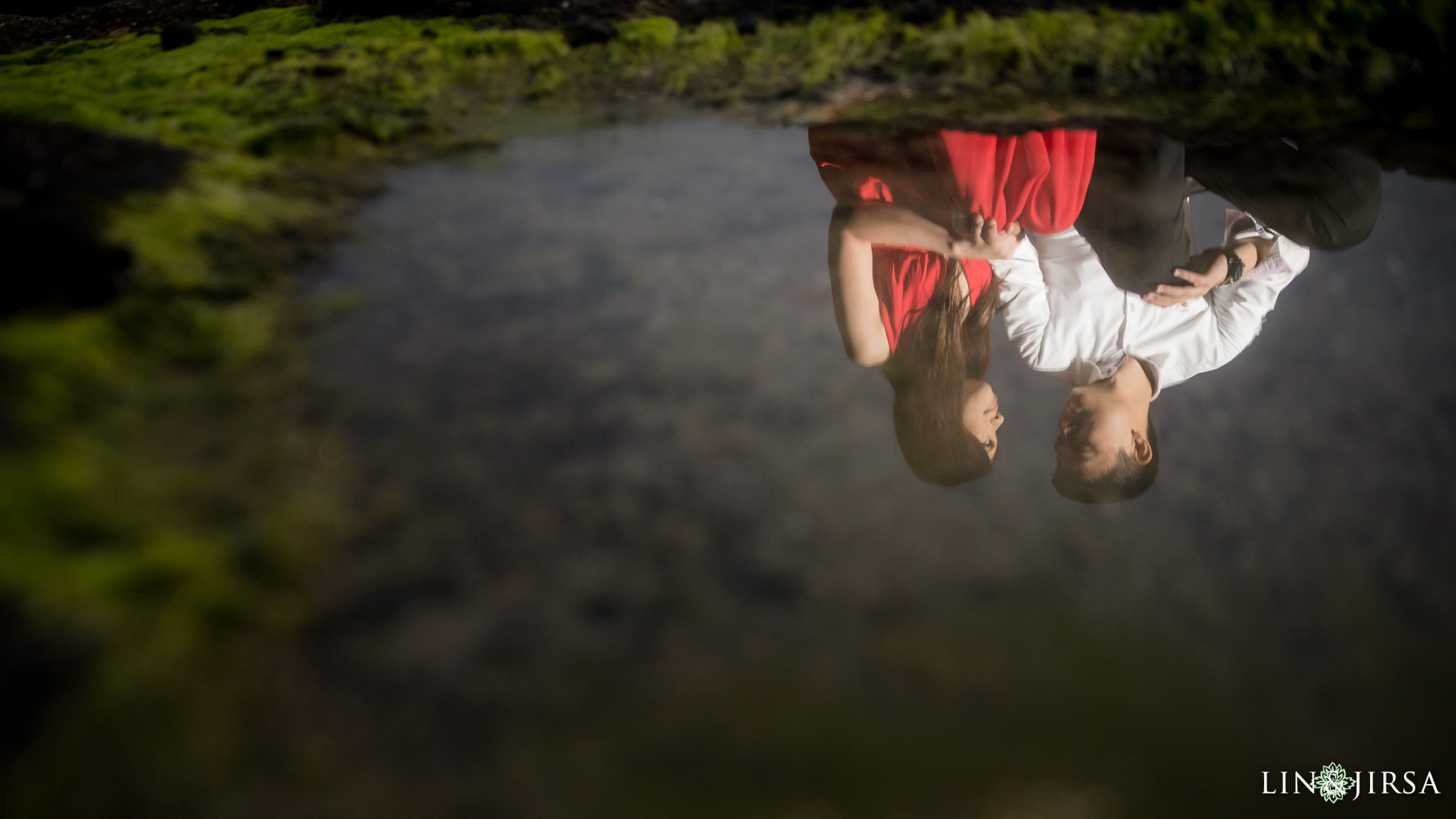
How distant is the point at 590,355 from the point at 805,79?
4.96 feet

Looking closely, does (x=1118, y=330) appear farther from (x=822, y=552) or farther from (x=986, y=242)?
(x=822, y=552)

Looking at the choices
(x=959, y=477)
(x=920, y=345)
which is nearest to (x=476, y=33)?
(x=920, y=345)

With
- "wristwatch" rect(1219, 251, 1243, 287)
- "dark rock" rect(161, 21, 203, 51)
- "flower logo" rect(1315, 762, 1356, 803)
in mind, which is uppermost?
"dark rock" rect(161, 21, 203, 51)

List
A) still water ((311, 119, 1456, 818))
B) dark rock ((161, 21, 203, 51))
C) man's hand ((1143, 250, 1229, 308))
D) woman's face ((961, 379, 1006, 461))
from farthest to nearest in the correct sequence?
dark rock ((161, 21, 203, 51)) < man's hand ((1143, 250, 1229, 308)) < woman's face ((961, 379, 1006, 461)) < still water ((311, 119, 1456, 818))

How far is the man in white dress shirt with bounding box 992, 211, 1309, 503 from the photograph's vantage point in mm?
1192

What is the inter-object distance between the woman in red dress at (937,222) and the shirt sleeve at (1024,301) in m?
0.04

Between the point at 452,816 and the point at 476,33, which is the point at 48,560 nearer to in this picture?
the point at 452,816

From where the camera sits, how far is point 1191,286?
203 centimetres

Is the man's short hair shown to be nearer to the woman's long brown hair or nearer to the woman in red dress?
the woman's long brown hair

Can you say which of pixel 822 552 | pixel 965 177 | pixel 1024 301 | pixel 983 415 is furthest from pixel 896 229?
pixel 822 552

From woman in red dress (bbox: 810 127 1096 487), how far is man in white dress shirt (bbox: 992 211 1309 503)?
0.34 feet

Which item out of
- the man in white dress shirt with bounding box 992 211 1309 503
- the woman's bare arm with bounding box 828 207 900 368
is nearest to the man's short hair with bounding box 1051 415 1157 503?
the man in white dress shirt with bounding box 992 211 1309 503

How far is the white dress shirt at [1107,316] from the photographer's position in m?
1.53

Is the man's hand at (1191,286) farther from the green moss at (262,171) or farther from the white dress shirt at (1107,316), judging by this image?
the green moss at (262,171)
